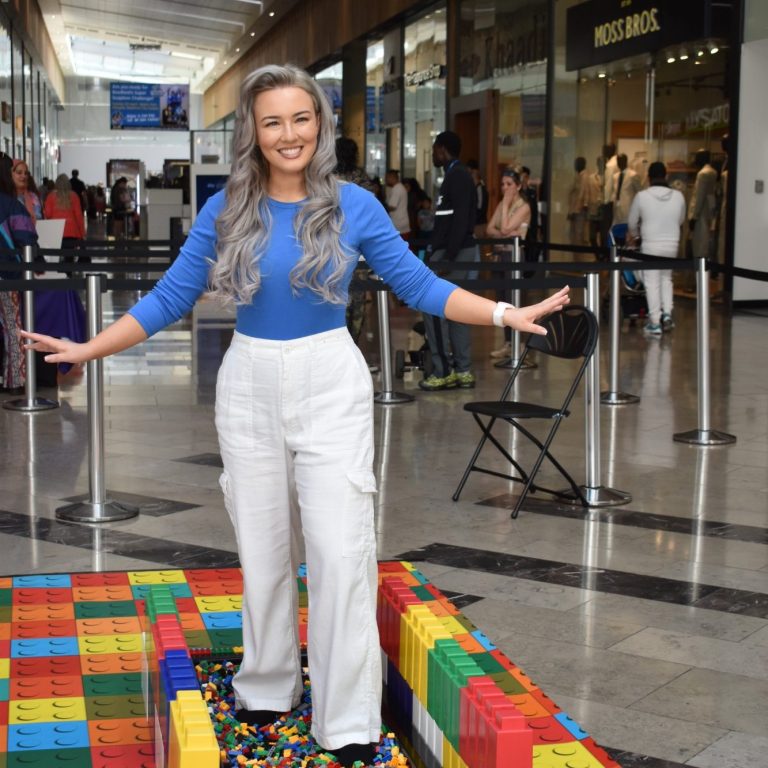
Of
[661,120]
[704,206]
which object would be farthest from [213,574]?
[661,120]

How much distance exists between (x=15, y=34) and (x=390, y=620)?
24.4 metres

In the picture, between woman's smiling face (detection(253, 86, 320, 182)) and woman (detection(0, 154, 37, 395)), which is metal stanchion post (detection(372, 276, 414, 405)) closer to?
woman (detection(0, 154, 37, 395))

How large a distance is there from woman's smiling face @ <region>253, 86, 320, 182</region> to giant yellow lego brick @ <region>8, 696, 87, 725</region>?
1553mm

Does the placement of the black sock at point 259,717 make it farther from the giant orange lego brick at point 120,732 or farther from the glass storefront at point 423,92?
the glass storefront at point 423,92

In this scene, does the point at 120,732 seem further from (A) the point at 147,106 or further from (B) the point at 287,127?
(A) the point at 147,106

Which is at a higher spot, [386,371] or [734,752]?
[386,371]

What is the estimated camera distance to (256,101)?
109 inches

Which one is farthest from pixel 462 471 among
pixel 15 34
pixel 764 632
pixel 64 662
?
pixel 15 34

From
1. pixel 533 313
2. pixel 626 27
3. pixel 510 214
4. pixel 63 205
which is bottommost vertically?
pixel 533 313

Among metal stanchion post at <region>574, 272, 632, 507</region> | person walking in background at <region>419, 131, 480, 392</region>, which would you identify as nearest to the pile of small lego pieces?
metal stanchion post at <region>574, 272, 632, 507</region>

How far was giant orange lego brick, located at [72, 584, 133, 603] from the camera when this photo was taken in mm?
4254

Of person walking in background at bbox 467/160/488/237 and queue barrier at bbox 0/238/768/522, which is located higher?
person walking in background at bbox 467/160/488/237

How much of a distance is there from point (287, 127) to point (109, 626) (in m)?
1.93

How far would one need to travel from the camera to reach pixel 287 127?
2725mm
